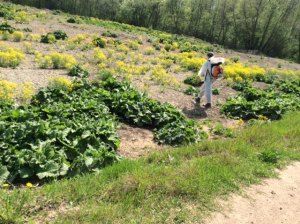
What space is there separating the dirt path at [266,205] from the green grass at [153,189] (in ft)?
0.62

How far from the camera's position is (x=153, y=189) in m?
3.80

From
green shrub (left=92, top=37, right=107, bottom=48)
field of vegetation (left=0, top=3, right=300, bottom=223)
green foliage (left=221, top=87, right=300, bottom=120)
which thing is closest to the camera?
field of vegetation (left=0, top=3, right=300, bottom=223)

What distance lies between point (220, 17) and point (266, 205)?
177 feet

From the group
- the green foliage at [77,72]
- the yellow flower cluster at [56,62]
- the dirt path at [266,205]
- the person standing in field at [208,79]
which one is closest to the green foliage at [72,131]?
the dirt path at [266,205]

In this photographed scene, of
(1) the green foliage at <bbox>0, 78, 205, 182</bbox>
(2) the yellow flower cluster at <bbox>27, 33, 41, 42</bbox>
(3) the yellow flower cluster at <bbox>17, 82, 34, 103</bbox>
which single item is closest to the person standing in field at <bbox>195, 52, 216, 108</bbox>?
(1) the green foliage at <bbox>0, 78, 205, 182</bbox>

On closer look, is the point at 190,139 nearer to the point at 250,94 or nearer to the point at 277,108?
the point at 277,108

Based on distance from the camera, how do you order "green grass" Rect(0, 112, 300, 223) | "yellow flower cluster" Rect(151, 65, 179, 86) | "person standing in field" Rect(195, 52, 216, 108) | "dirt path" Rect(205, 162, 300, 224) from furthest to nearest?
"yellow flower cluster" Rect(151, 65, 179, 86) < "person standing in field" Rect(195, 52, 216, 108) < "dirt path" Rect(205, 162, 300, 224) < "green grass" Rect(0, 112, 300, 223)

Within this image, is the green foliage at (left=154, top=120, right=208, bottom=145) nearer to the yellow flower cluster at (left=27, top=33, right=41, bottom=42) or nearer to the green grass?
the green grass

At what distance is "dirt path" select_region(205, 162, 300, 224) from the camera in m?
3.53

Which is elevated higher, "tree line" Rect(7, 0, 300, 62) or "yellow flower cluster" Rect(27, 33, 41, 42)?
"tree line" Rect(7, 0, 300, 62)

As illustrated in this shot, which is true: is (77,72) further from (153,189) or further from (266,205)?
(266,205)

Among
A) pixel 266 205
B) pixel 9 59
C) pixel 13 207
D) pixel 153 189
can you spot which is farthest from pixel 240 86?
pixel 13 207

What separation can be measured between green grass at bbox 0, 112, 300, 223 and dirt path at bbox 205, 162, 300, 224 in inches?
7.4

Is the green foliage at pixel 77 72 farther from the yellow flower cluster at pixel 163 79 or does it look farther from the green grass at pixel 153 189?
the green grass at pixel 153 189
